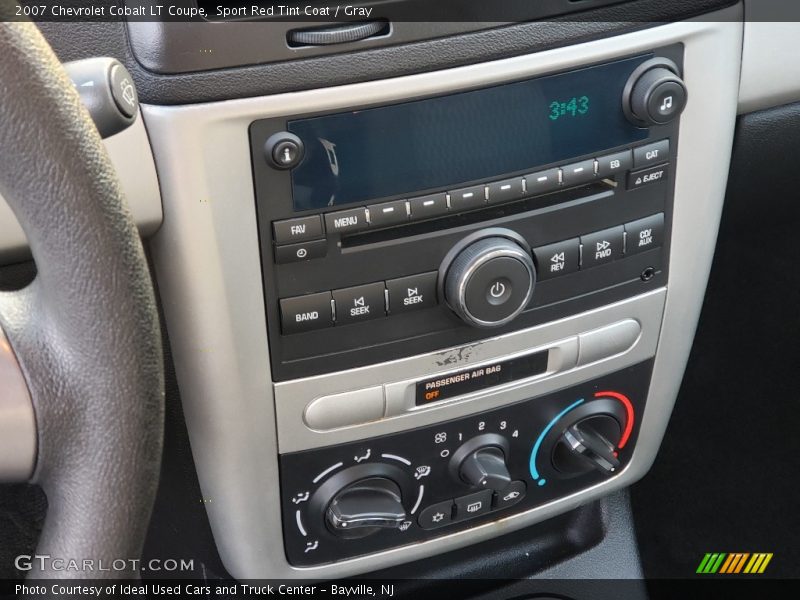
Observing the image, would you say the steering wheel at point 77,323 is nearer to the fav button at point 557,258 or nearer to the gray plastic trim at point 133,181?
the gray plastic trim at point 133,181

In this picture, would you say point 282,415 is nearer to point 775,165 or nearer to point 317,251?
point 317,251

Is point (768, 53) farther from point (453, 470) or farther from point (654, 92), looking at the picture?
point (453, 470)

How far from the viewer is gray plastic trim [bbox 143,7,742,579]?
66 cm

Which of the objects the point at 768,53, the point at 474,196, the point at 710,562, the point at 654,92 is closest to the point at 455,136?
the point at 474,196

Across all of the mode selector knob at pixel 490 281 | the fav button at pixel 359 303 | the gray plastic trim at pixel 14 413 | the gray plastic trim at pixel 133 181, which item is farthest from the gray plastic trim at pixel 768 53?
the gray plastic trim at pixel 14 413

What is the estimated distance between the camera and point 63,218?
44 centimetres

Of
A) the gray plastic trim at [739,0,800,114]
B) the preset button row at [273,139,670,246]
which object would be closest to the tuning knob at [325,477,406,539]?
the preset button row at [273,139,670,246]

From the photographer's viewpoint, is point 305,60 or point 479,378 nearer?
point 305,60

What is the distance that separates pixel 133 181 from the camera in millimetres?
663

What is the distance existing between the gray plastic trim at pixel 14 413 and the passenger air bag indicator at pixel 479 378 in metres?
0.36

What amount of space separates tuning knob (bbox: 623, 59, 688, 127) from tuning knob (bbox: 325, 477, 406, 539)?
361mm

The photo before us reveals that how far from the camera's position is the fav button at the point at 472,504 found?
0.89 m

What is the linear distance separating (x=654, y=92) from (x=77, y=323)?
468mm

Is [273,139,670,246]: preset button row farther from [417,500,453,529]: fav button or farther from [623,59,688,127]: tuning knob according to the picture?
[417,500,453,529]: fav button
